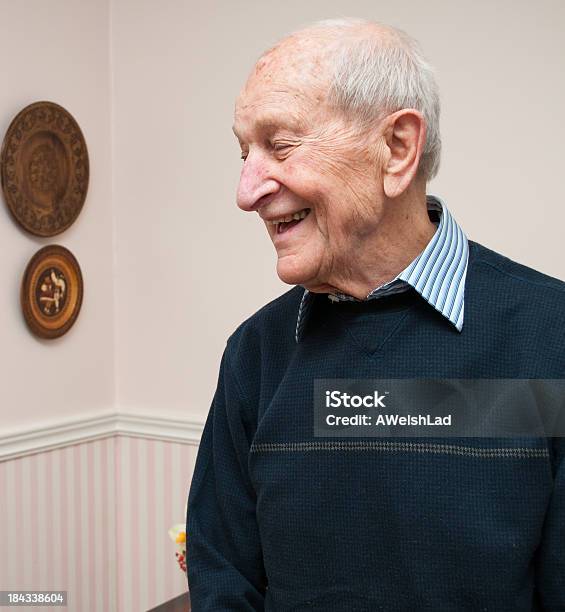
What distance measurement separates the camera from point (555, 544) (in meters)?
1.13

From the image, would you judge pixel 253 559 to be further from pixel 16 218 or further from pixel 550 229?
pixel 16 218

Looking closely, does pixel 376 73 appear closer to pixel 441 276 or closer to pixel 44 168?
pixel 441 276

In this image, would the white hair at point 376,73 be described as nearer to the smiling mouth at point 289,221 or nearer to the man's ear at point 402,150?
the man's ear at point 402,150

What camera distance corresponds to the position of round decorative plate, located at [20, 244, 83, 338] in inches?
110

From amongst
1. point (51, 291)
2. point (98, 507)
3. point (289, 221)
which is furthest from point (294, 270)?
point (98, 507)

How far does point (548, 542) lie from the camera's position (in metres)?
1.13

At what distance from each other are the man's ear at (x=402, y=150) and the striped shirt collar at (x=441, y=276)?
10cm

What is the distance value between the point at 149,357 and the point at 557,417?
7.16 ft

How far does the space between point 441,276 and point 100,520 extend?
2.28 meters

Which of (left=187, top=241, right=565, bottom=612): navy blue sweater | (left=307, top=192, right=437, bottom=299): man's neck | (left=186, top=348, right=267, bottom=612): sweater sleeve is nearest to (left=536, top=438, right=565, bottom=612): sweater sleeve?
(left=187, top=241, right=565, bottom=612): navy blue sweater

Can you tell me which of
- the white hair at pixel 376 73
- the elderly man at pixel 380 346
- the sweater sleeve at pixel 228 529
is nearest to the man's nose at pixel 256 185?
the elderly man at pixel 380 346

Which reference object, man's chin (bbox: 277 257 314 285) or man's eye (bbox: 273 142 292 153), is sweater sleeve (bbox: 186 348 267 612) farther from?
man's eye (bbox: 273 142 292 153)

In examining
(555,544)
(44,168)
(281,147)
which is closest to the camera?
(555,544)

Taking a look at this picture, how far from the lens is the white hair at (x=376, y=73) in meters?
1.20
